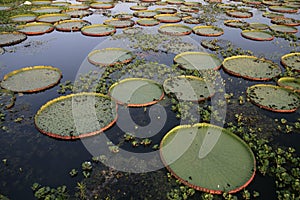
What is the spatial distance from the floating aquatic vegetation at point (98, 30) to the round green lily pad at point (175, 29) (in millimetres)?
2235

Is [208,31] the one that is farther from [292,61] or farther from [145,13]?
[145,13]

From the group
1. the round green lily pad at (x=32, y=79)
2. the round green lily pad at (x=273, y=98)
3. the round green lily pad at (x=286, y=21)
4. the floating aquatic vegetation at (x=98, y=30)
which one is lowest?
the round green lily pad at (x=273, y=98)

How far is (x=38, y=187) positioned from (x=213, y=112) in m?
4.01

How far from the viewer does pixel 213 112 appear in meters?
5.88

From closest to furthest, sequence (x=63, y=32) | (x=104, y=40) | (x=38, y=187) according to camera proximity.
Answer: (x=38, y=187) < (x=104, y=40) < (x=63, y=32)

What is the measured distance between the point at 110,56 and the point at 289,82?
18.6 feet

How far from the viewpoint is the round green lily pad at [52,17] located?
39.9 feet

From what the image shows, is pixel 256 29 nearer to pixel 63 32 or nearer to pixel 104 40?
pixel 104 40

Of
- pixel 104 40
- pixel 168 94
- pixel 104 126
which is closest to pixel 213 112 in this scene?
pixel 168 94

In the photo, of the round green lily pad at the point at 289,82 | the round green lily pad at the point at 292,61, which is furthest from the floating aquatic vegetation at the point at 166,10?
the round green lily pad at the point at 289,82

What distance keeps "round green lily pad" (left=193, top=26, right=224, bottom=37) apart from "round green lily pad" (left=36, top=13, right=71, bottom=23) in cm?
659

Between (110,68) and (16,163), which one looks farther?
(110,68)

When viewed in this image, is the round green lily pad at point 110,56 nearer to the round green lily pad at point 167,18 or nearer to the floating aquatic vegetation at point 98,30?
the floating aquatic vegetation at point 98,30

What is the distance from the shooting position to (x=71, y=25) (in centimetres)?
1151
